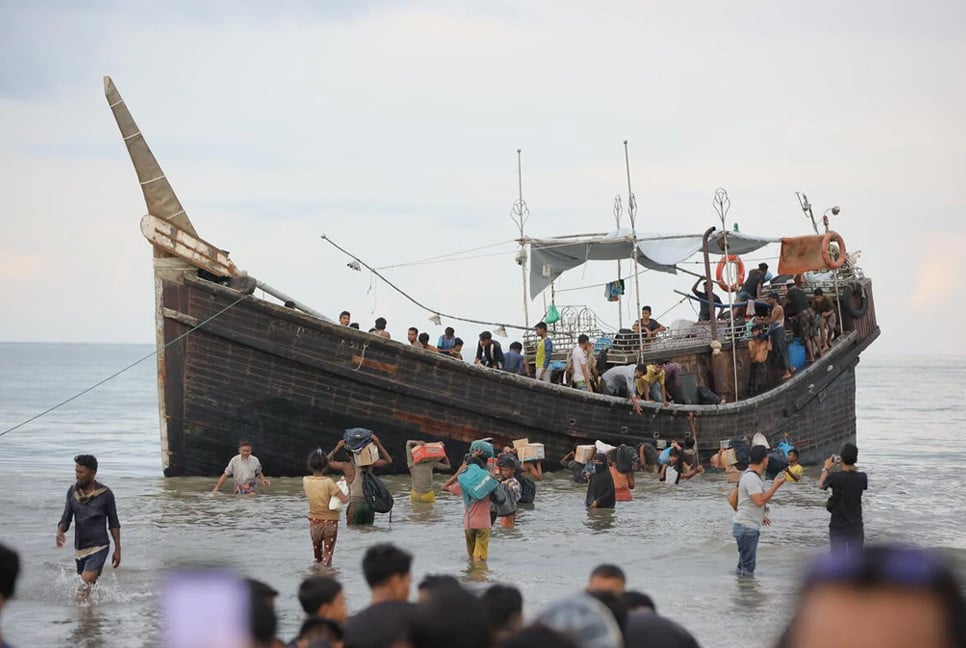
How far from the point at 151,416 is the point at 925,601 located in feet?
179

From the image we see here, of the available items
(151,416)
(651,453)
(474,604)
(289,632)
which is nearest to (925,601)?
(474,604)

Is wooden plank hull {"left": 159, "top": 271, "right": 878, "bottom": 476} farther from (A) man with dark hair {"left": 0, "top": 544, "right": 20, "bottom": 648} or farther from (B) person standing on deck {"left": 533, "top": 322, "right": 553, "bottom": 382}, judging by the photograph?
(A) man with dark hair {"left": 0, "top": 544, "right": 20, "bottom": 648}

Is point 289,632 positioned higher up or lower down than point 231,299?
lower down

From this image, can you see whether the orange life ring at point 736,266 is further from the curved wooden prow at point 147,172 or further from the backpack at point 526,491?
the curved wooden prow at point 147,172

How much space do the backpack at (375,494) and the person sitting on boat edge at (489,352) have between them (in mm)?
7255

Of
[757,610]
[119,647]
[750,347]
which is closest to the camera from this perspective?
[119,647]

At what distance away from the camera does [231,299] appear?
18.1 m

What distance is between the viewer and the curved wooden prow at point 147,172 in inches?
714

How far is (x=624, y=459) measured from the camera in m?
16.0

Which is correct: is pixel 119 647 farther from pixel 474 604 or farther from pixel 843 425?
pixel 843 425

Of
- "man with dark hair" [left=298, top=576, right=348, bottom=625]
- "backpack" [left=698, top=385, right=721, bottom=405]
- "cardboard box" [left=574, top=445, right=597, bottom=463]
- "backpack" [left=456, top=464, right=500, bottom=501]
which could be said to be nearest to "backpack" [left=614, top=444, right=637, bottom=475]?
"cardboard box" [left=574, top=445, right=597, bottom=463]

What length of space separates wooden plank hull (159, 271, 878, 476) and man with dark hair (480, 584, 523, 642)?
555 inches

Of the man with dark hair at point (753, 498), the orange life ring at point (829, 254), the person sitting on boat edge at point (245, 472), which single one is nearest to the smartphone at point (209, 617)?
the man with dark hair at point (753, 498)

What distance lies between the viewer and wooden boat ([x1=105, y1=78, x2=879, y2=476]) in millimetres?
18094
